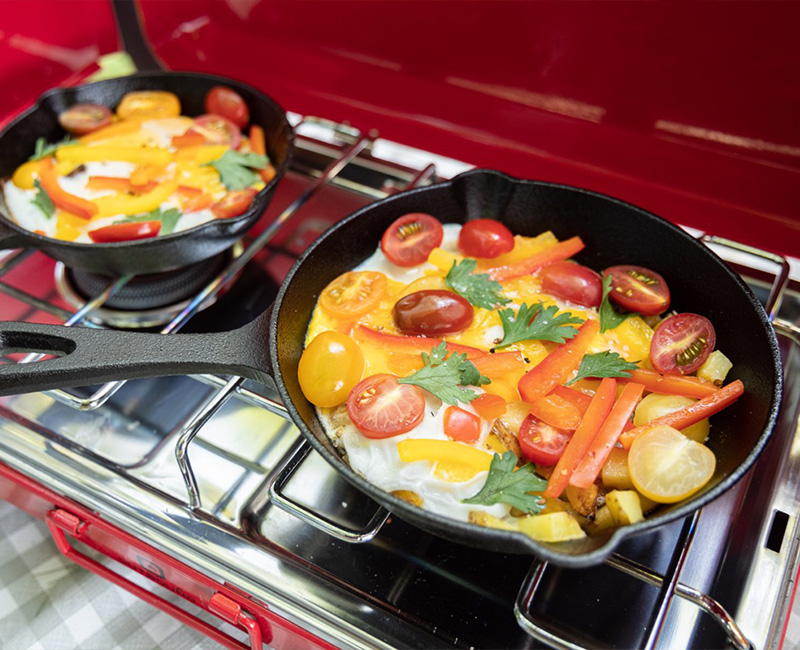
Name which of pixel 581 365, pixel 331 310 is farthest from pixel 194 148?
pixel 581 365

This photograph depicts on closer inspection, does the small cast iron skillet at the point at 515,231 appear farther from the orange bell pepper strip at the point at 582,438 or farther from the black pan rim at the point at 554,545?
the orange bell pepper strip at the point at 582,438

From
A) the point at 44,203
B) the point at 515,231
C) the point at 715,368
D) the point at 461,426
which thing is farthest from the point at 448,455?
the point at 44,203

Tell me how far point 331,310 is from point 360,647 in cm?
73

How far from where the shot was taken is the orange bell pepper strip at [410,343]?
156 cm

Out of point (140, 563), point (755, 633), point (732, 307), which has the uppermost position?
point (732, 307)

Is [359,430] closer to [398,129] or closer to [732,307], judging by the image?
[732,307]

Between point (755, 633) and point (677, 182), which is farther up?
point (677, 182)

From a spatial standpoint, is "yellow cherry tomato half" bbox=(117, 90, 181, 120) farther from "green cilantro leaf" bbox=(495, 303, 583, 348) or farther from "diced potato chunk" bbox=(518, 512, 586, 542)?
"diced potato chunk" bbox=(518, 512, 586, 542)

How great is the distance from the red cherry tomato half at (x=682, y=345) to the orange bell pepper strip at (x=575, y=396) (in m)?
0.19

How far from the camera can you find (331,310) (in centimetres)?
168

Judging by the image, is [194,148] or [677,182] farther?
[194,148]

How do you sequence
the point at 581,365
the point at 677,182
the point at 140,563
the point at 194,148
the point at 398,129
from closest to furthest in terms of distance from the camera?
the point at 581,365 → the point at 140,563 → the point at 677,182 → the point at 194,148 → the point at 398,129

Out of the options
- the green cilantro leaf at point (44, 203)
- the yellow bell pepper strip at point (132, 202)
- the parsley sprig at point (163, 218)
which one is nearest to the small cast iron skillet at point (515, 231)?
the parsley sprig at point (163, 218)

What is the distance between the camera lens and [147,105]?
2.35 metres
